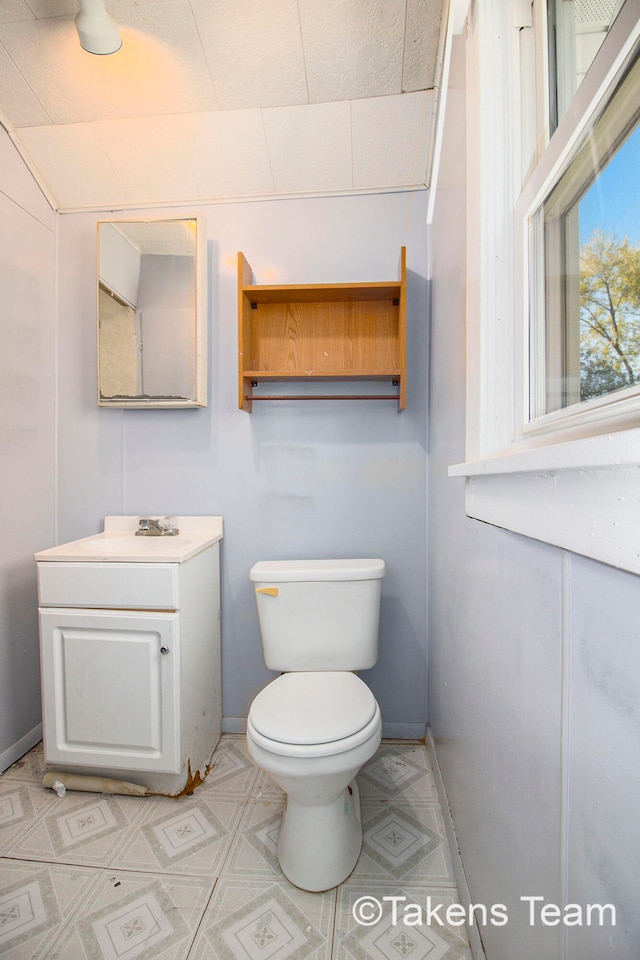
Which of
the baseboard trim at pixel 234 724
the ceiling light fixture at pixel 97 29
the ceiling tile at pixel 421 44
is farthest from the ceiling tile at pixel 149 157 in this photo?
the baseboard trim at pixel 234 724

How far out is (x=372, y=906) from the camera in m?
1.11

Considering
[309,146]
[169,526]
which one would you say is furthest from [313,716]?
[309,146]

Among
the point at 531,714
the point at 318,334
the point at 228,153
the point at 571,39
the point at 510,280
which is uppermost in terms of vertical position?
the point at 228,153

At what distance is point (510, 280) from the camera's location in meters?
0.86

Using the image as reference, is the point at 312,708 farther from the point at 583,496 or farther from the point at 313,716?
the point at 583,496

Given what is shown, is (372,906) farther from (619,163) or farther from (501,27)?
(501,27)

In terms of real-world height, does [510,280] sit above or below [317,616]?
above

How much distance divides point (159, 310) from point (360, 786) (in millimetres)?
1950

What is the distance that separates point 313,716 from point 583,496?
1010 mm

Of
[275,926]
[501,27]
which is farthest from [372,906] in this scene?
[501,27]

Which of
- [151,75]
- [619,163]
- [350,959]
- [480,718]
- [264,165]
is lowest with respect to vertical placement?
[350,959]

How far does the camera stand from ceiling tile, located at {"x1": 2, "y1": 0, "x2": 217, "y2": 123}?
1.33 meters

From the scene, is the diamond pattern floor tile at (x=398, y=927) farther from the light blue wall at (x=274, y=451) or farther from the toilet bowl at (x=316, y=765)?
the light blue wall at (x=274, y=451)

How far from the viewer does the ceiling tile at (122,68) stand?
133 centimetres
